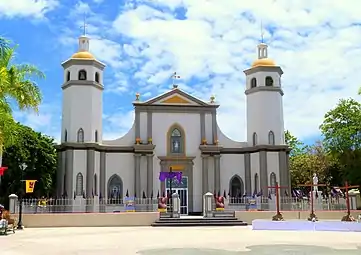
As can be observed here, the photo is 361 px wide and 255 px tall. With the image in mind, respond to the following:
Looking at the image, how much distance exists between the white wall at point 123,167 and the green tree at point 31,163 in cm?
379

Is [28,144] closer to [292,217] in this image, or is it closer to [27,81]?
[27,81]

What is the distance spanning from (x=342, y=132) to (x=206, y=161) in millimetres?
9396

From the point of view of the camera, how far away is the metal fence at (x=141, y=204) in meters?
27.4

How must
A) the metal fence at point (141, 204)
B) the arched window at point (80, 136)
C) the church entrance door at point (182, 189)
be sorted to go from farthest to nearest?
the church entrance door at point (182, 189) → the arched window at point (80, 136) → the metal fence at point (141, 204)

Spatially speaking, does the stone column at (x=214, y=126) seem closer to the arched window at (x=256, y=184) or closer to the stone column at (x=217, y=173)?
the stone column at (x=217, y=173)

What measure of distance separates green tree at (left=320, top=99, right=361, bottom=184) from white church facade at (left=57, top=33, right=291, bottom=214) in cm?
340

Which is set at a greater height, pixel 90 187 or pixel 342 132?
pixel 342 132

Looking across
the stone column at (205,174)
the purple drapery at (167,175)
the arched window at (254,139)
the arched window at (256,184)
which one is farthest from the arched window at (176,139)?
the arched window at (256,184)

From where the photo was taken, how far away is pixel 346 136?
34.2 meters

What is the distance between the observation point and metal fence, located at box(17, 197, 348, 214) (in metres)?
27.4

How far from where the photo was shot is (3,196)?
108 ft

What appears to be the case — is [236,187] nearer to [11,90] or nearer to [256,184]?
[256,184]

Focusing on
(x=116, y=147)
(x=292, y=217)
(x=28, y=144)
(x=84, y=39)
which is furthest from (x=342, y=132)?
(x=28, y=144)

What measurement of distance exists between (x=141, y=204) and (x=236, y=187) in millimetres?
8352
